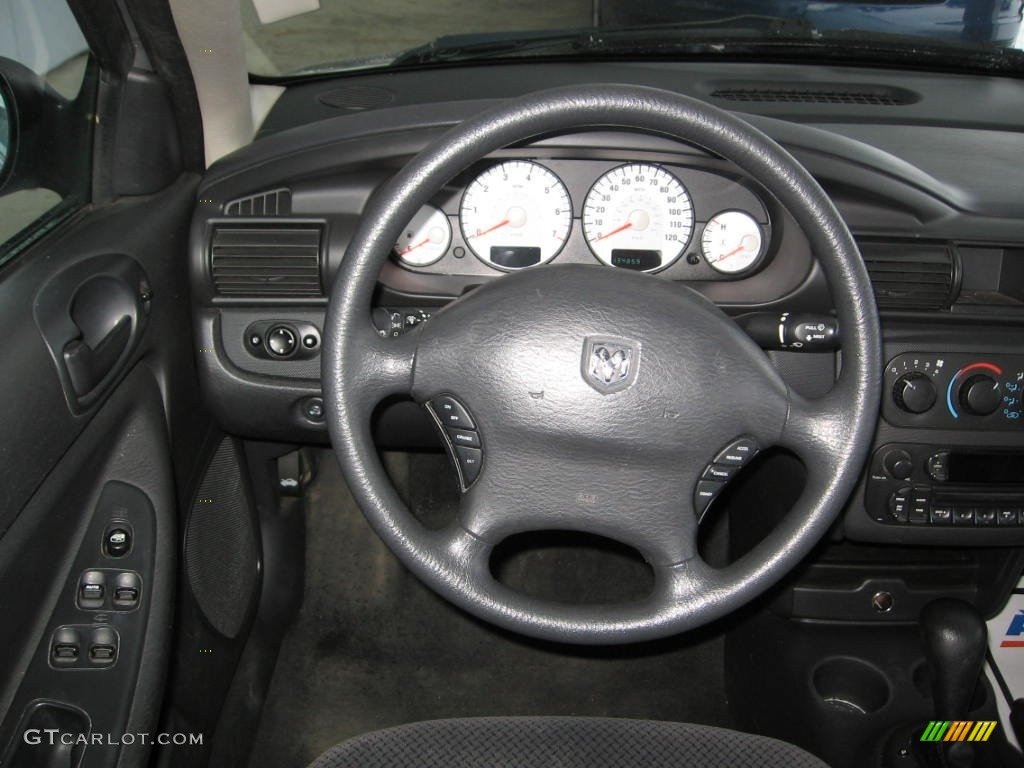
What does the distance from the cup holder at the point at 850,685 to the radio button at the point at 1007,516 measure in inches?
18.7

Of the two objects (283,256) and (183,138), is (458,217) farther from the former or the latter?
(183,138)

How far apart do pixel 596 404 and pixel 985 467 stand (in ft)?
2.81

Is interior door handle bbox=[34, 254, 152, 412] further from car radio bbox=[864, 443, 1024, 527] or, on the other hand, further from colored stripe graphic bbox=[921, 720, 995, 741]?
colored stripe graphic bbox=[921, 720, 995, 741]

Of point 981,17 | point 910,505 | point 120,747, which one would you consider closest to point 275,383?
point 120,747

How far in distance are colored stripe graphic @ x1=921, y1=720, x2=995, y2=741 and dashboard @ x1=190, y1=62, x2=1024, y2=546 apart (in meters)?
0.42

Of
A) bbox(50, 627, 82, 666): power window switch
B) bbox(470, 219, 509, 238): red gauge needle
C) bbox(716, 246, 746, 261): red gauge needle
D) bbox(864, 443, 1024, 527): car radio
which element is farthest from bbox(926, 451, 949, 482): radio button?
bbox(50, 627, 82, 666): power window switch

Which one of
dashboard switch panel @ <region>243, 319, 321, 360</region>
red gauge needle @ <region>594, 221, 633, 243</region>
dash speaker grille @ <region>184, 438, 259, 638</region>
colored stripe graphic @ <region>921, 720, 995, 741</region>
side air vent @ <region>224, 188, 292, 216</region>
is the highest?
side air vent @ <region>224, 188, 292, 216</region>

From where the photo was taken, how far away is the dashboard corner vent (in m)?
1.72

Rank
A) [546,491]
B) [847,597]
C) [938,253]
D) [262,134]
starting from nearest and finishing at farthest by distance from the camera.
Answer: [546,491] < [938,253] < [262,134] < [847,597]

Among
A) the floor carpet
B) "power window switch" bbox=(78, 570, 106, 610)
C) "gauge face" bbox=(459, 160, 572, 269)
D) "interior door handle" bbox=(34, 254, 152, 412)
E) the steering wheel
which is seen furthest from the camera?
the floor carpet

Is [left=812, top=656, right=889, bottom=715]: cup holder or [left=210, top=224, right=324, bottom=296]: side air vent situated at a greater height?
[left=210, top=224, right=324, bottom=296]: side air vent

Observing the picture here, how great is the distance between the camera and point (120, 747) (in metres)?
1.29

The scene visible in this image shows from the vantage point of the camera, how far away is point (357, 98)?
1.76 metres

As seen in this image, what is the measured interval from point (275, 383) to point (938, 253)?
1.13 meters
